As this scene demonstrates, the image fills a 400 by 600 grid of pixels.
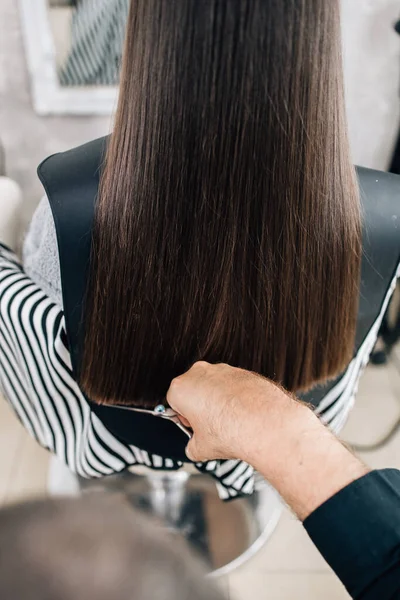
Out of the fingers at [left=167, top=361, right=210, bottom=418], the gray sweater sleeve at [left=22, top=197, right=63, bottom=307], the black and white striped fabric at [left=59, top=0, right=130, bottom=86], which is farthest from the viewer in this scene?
the black and white striped fabric at [left=59, top=0, right=130, bottom=86]

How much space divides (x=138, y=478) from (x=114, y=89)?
40.1 inches

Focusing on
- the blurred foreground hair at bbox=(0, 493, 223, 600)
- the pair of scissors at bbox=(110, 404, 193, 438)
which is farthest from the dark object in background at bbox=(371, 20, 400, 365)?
the blurred foreground hair at bbox=(0, 493, 223, 600)

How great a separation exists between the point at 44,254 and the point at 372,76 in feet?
3.19

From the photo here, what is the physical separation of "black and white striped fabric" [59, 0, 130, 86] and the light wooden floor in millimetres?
932

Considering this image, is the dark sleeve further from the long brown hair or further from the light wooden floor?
the light wooden floor

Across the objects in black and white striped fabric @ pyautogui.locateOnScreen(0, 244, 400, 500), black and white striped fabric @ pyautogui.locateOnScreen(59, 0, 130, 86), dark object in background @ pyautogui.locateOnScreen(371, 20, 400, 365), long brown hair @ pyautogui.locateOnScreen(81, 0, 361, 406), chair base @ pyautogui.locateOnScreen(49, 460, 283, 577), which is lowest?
chair base @ pyautogui.locateOnScreen(49, 460, 283, 577)

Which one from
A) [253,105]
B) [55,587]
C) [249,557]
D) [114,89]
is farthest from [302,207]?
[249,557]

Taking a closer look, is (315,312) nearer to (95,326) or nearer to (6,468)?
(95,326)

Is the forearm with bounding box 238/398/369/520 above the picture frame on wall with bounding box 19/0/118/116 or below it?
below

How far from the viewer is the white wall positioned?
1.03 meters

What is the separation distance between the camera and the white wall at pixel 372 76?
1030mm

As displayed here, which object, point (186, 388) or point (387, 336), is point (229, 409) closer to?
point (186, 388)

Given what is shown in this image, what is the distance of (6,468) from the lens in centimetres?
120

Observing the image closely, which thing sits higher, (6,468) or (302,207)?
(302,207)
